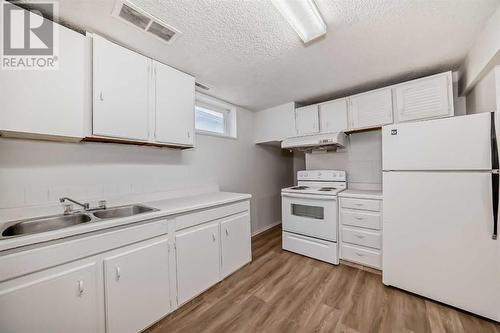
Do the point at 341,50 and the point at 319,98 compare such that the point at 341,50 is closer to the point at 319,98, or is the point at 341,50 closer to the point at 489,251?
the point at 319,98

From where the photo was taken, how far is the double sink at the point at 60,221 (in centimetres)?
126

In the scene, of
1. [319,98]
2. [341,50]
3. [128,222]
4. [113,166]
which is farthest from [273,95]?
[128,222]

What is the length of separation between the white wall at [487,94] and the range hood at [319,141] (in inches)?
50.6

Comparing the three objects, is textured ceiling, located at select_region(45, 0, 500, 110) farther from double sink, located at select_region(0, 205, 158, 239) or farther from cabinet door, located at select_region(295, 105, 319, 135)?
double sink, located at select_region(0, 205, 158, 239)

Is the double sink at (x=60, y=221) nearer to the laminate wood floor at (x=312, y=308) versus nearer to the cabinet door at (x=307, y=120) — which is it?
the laminate wood floor at (x=312, y=308)

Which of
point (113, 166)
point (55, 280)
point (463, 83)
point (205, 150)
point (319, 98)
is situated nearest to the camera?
point (55, 280)

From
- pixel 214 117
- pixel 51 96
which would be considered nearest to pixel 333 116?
pixel 214 117

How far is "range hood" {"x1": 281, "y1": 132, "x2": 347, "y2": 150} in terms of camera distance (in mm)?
2603

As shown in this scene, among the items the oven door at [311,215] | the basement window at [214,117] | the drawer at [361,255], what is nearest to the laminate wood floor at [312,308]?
the drawer at [361,255]

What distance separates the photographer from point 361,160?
286 cm

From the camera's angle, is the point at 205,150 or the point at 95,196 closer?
the point at 95,196

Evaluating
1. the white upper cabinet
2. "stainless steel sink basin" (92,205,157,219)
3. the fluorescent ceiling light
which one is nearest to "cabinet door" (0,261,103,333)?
"stainless steel sink basin" (92,205,157,219)

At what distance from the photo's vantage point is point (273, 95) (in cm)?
286

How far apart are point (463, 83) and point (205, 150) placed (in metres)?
3.22
